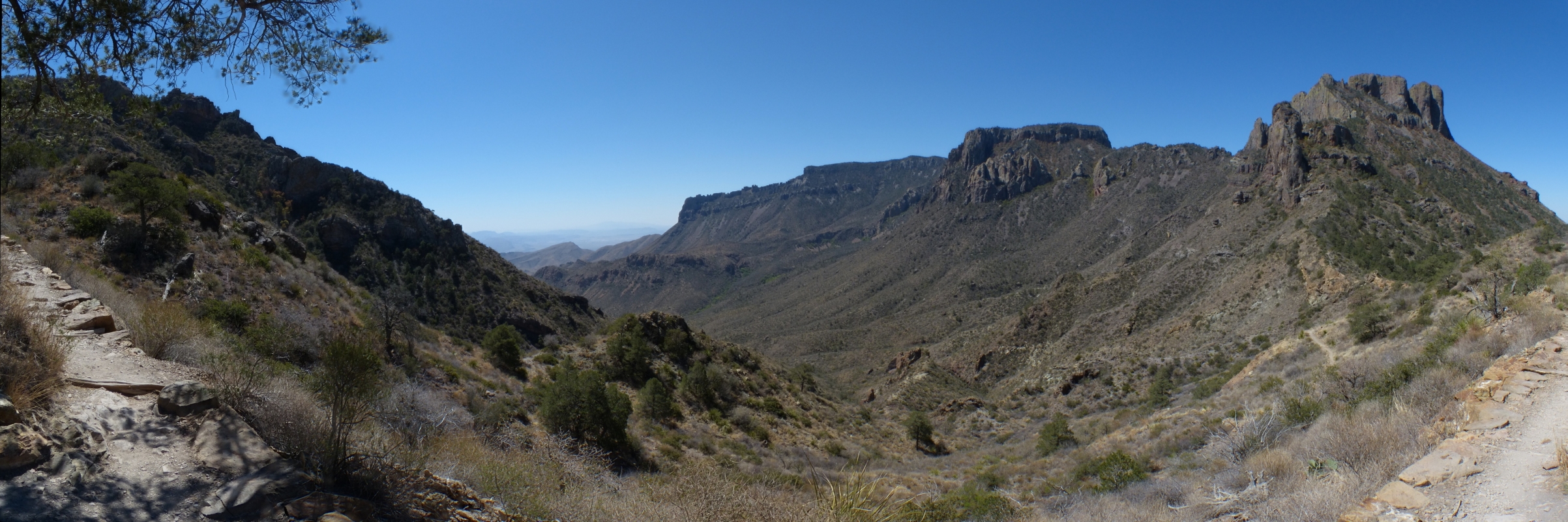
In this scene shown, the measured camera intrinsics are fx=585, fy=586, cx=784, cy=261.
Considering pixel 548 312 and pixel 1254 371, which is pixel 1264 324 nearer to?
pixel 1254 371

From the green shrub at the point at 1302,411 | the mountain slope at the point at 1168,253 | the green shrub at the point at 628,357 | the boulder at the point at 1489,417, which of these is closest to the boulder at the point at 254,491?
the boulder at the point at 1489,417

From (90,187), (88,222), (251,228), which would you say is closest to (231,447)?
(88,222)

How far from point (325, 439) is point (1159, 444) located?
18.8 meters

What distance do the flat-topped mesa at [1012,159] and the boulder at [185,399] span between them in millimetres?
127916

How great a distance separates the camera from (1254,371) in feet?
73.9

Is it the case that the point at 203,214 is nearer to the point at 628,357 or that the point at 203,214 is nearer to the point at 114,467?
the point at 628,357

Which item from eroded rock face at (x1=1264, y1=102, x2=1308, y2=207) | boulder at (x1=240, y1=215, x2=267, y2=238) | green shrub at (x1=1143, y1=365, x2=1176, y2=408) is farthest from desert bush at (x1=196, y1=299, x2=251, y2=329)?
eroded rock face at (x1=1264, y1=102, x2=1308, y2=207)

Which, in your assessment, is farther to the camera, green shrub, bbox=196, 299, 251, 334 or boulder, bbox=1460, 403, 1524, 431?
green shrub, bbox=196, 299, 251, 334

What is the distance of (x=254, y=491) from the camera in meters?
4.09

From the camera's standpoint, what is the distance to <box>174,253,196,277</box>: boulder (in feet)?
45.5

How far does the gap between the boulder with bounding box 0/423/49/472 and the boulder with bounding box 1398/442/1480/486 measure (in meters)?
11.5

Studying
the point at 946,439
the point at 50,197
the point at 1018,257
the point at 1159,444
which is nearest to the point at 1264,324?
the point at 946,439

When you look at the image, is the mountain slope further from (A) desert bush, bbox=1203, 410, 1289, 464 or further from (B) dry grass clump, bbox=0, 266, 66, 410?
(B) dry grass clump, bbox=0, 266, 66, 410

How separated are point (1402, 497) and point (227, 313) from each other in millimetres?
18616
